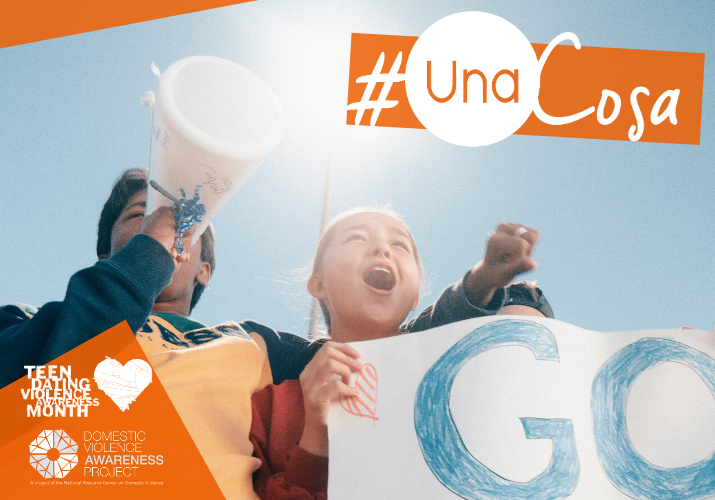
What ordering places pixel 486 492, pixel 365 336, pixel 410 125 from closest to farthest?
pixel 486 492
pixel 365 336
pixel 410 125

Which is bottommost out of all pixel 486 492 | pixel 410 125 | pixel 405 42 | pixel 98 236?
pixel 486 492

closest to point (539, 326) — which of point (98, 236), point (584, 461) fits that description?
point (584, 461)

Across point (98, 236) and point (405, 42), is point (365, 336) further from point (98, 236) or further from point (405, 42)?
point (405, 42)

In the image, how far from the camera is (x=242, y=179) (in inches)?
43.2

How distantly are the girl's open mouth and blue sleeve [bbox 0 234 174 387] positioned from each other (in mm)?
383

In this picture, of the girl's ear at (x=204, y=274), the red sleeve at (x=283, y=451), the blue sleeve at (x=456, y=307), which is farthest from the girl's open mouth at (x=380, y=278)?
the girl's ear at (x=204, y=274)

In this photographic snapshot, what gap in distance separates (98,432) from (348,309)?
1.74 feet

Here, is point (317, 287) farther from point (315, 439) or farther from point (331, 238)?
point (315, 439)

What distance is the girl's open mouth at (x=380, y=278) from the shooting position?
Answer: 1189 millimetres

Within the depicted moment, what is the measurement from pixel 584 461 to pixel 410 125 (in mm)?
1184

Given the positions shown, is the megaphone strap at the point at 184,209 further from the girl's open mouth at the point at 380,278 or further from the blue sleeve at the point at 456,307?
the blue sleeve at the point at 456,307

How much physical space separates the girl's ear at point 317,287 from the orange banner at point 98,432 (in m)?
0.38

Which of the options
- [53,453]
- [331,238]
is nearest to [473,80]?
[331,238]

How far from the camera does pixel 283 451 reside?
1048mm
